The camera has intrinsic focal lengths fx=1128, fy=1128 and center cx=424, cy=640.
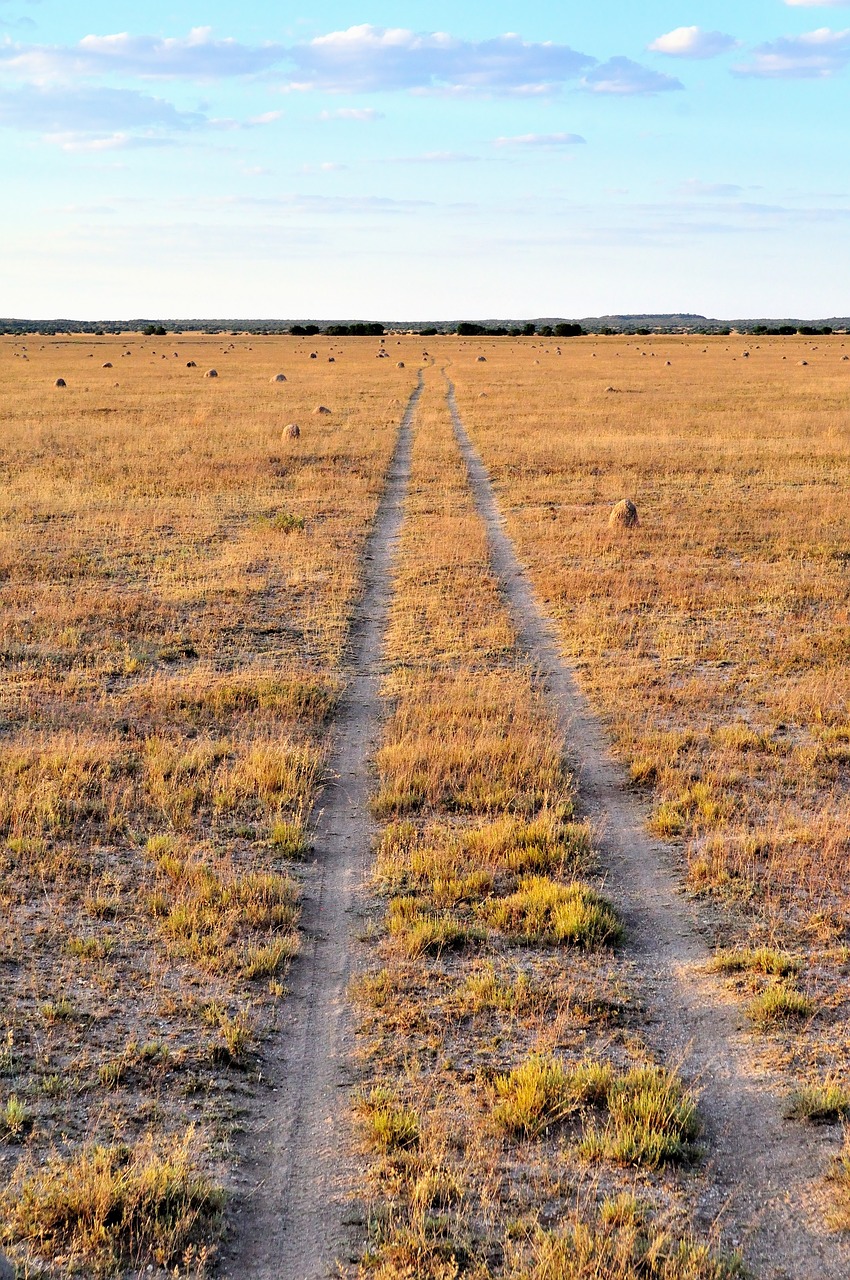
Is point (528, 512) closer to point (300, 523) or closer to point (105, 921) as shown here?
point (300, 523)

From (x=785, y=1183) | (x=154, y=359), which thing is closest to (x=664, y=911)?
(x=785, y=1183)

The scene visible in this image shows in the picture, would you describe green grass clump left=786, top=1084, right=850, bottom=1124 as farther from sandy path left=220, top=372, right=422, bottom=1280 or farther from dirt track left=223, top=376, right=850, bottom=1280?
sandy path left=220, top=372, right=422, bottom=1280

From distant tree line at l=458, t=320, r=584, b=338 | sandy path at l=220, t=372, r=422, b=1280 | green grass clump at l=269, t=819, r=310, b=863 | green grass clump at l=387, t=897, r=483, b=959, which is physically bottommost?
sandy path at l=220, t=372, r=422, b=1280

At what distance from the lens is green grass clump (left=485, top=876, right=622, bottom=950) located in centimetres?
668

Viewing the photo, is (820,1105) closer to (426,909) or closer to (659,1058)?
(659,1058)

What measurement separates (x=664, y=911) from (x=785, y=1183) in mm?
2454

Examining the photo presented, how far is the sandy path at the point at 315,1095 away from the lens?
14.3 feet

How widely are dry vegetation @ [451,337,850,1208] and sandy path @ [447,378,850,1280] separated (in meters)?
0.19

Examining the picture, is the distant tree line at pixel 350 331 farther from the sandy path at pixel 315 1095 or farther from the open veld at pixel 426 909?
the sandy path at pixel 315 1095

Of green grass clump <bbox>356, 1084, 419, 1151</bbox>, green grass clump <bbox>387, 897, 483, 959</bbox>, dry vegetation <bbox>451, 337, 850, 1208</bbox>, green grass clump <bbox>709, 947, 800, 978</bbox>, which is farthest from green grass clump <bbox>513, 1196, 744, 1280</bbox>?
green grass clump <bbox>387, 897, 483, 959</bbox>

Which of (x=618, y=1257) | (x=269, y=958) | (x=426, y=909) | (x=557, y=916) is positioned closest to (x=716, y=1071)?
Answer: (x=618, y=1257)

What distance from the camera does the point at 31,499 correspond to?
75.3 ft

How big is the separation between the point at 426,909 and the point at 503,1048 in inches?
58.3

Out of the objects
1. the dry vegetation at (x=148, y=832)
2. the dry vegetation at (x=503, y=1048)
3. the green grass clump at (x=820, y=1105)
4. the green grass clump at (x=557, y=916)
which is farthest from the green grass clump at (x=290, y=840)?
the green grass clump at (x=820, y=1105)
